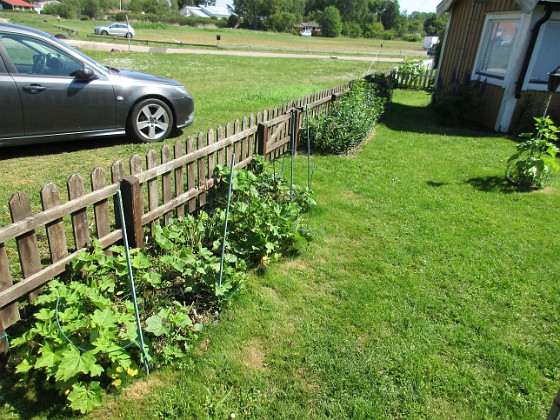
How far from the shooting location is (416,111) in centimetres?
1270

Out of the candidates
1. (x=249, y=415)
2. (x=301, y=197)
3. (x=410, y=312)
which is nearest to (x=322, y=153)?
(x=301, y=197)

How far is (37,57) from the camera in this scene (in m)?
5.73

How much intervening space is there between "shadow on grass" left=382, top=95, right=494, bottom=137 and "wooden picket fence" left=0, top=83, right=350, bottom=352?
5929 mm

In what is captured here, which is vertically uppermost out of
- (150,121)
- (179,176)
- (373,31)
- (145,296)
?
(373,31)

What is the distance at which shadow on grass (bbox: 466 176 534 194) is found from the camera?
6.26m

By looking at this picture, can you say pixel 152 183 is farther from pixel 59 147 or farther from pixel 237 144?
pixel 59 147

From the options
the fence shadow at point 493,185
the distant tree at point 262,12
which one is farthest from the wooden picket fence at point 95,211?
the distant tree at point 262,12

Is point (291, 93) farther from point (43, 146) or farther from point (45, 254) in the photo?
point (45, 254)

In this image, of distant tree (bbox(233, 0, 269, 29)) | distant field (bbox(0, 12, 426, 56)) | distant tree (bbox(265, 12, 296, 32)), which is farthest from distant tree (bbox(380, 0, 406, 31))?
distant field (bbox(0, 12, 426, 56))

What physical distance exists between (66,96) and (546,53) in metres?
10.2

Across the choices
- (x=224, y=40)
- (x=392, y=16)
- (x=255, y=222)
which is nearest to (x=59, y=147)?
(x=255, y=222)

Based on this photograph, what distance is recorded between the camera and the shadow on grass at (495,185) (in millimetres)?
6258

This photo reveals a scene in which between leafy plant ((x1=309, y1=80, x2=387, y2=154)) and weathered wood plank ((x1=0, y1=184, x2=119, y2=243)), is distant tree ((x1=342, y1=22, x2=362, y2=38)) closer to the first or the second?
leafy plant ((x1=309, y1=80, x2=387, y2=154))

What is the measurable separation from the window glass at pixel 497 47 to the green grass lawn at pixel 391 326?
21.1ft
